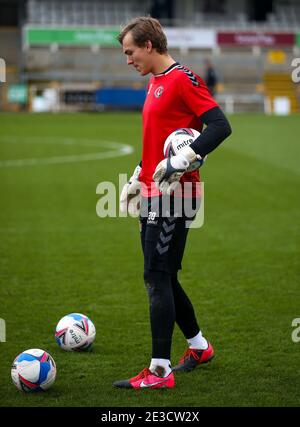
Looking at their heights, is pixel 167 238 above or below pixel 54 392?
above

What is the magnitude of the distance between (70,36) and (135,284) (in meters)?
37.3

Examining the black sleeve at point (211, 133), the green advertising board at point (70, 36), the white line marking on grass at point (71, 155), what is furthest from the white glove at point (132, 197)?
the green advertising board at point (70, 36)

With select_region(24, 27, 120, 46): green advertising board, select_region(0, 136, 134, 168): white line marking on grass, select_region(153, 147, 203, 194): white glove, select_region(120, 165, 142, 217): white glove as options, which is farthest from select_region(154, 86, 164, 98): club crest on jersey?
select_region(24, 27, 120, 46): green advertising board

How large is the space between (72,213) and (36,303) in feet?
19.0

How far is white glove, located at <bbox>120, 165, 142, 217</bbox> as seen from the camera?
6.20 meters

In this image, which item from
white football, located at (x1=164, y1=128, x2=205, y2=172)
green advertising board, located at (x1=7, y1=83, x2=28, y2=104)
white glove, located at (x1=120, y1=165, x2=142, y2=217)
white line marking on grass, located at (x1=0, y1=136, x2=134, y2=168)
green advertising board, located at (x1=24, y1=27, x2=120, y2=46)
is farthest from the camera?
green advertising board, located at (x1=24, y1=27, x2=120, y2=46)

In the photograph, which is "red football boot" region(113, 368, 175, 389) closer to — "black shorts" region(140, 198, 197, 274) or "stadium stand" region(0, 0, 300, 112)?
"black shorts" region(140, 198, 197, 274)

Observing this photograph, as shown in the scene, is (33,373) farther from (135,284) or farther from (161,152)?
(135,284)

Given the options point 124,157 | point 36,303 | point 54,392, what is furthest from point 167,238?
point 124,157

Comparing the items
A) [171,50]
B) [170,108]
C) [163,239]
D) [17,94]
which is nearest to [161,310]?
[163,239]

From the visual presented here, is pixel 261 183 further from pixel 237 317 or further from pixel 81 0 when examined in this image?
pixel 81 0

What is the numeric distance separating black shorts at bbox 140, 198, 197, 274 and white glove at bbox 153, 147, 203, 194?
0.24 m

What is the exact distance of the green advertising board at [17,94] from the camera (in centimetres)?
4191

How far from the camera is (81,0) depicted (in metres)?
50.0
